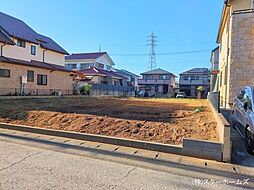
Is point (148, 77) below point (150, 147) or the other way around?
the other way around

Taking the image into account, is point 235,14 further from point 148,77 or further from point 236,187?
point 148,77

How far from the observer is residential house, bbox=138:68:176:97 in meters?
48.1

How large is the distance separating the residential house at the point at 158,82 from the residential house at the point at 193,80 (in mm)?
2570

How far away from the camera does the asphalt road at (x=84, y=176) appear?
3.13 m

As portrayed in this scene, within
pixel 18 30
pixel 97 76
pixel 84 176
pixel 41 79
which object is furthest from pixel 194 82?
pixel 84 176

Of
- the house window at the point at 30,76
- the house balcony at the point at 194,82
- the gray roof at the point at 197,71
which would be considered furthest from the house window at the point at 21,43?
the gray roof at the point at 197,71

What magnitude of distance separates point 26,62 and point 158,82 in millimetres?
32664

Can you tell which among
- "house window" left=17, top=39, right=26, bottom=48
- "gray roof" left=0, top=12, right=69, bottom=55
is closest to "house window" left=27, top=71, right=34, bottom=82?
"house window" left=17, top=39, right=26, bottom=48

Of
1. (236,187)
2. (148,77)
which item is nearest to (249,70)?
(236,187)

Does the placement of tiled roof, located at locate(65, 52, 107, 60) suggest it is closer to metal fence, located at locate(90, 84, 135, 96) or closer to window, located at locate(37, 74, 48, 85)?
metal fence, located at locate(90, 84, 135, 96)

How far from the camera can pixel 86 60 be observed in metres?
38.4

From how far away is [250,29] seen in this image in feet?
32.4

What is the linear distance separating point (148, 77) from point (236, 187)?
46.8 m

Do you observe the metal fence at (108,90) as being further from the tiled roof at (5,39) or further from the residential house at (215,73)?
the residential house at (215,73)
